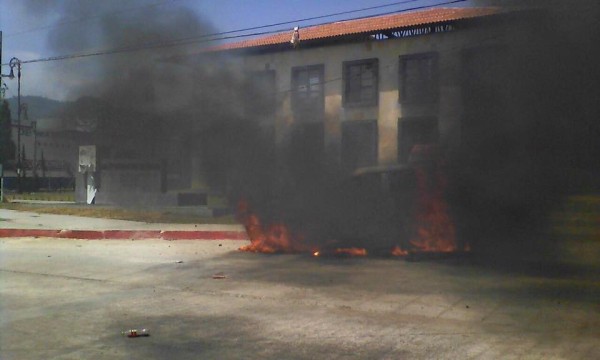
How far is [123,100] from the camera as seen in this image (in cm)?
991

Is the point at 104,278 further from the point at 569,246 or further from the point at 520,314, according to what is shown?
the point at 569,246

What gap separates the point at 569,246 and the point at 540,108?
185cm

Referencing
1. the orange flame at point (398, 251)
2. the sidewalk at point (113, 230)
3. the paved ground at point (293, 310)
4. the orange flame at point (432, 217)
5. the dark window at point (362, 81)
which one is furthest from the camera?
the sidewalk at point (113, 230)

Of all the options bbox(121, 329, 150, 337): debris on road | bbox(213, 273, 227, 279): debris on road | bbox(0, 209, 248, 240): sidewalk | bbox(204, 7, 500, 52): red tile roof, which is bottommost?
bbox(213, 273, 227, 279): debris on road

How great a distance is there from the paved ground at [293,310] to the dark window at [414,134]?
1910mm


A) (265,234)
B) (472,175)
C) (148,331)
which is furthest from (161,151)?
(148,331)

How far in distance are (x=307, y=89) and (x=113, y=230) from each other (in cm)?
578

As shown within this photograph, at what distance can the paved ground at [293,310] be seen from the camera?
4605 millimetres

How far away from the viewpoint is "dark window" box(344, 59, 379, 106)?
1145 cm

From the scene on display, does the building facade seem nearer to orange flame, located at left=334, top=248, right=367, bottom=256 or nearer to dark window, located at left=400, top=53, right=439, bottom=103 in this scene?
dark window, located at left=400, top=53, right=439, bottom=103

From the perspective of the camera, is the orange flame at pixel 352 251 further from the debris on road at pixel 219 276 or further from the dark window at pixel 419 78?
the dark window at pixel 419 78

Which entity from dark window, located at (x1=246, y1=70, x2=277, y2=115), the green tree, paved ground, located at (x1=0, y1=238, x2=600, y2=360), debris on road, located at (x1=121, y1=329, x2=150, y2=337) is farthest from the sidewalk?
the green tree

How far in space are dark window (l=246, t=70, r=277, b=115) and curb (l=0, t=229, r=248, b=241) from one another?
271cm

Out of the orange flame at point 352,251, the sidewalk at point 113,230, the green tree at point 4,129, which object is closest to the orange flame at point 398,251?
the orange flame at point 352,251
